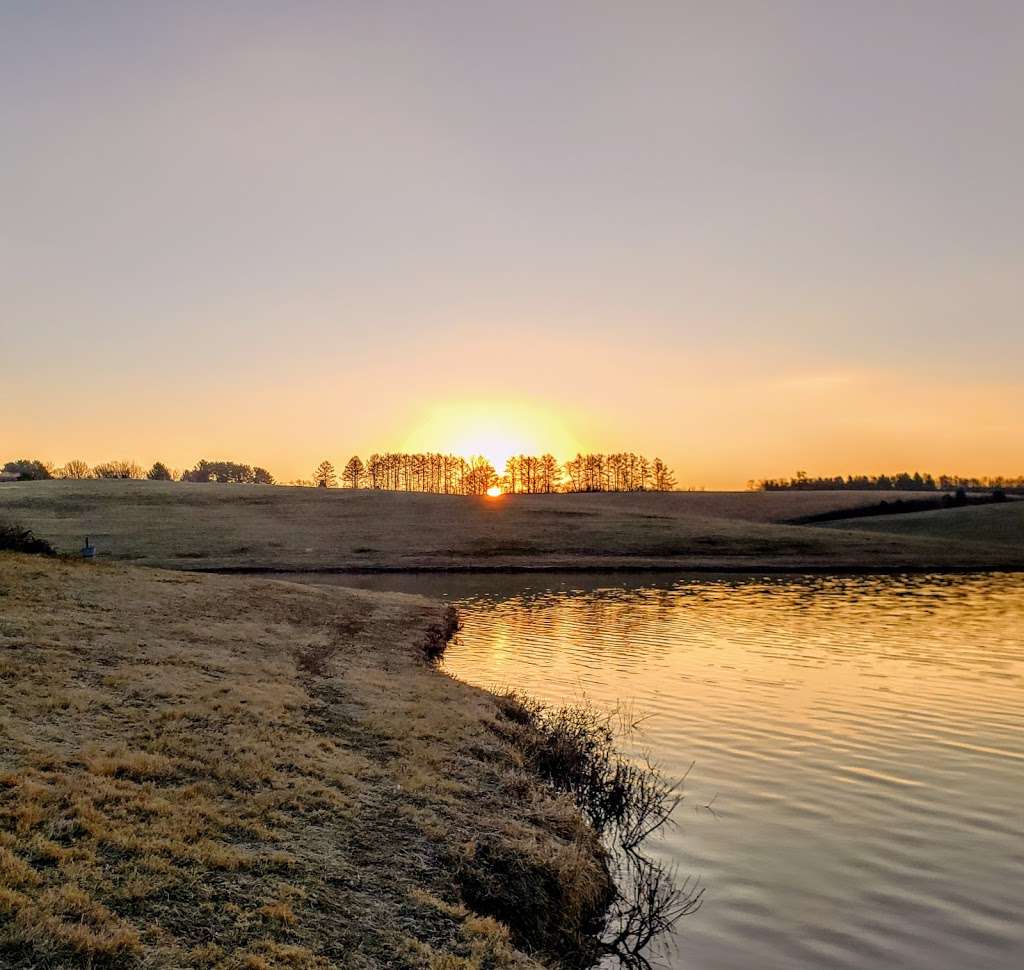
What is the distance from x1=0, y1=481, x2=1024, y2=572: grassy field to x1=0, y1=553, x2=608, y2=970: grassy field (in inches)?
2056

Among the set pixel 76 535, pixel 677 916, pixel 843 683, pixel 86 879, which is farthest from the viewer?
pixel 76 535

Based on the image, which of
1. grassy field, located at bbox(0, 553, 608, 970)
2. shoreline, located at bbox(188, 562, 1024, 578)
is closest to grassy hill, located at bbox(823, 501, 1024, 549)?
shoreline, located at bbox(188, 562, 1024, 578)

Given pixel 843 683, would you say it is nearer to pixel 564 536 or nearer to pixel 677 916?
pixel 677 916

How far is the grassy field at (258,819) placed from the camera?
9531 mm

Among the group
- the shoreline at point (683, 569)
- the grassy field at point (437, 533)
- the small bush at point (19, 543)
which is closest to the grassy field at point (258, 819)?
the small bush at point (19, 543)

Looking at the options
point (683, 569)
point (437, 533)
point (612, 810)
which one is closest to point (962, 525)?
point (683, 569)

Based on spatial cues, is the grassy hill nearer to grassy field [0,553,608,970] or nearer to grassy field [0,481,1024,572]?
grassy field [0,481,1024,572]

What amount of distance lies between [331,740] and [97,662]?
7486 mm

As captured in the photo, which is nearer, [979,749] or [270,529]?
[979,749]

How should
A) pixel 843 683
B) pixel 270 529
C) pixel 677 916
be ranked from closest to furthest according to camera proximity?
1. pixel 677 916
2. pixel 843 683
3. pixel 270 529

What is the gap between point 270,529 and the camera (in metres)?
91.2

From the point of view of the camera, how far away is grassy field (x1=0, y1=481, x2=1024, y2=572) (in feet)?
256

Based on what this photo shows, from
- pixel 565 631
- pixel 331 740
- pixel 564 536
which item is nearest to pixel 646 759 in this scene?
pixel 331 740

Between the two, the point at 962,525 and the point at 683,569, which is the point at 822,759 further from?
the point at 962,525
